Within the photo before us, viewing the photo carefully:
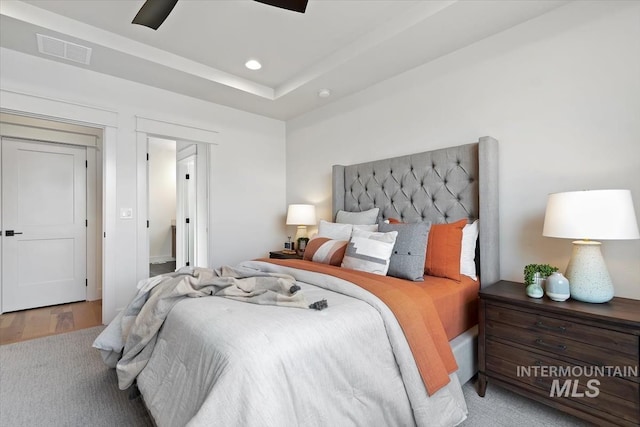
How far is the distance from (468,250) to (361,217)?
1.01 meters

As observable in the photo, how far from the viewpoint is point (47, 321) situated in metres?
3.21

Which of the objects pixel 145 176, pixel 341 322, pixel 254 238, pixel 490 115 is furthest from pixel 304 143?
pixel 341 322

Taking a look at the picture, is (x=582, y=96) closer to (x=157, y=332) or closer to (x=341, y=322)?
(x=341, y=322)

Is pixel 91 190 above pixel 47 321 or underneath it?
above

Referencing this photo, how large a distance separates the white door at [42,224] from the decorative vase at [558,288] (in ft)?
15.9

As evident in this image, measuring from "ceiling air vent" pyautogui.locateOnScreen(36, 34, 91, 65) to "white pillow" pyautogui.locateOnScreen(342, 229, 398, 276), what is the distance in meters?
2.73

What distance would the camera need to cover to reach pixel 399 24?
234 cm

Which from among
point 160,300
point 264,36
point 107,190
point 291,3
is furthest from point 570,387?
point 107,190

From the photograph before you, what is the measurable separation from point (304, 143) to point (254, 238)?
1450 millimetres

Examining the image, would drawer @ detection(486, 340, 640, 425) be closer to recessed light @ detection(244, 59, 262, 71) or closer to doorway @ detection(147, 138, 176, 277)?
recessed light @ detection(244, 59, 262, 71)

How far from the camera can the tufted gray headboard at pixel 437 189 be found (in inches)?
86.0

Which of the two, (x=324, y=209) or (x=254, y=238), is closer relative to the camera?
(x=324, y=209)

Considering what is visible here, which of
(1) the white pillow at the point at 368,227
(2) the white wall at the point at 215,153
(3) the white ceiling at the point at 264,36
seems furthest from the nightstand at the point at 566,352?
(2) the white wall at the point at 215,153

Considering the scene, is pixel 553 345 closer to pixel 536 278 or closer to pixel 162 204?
pixel 536 278
